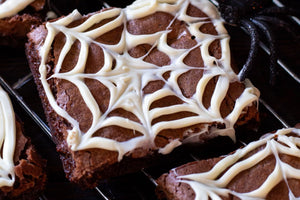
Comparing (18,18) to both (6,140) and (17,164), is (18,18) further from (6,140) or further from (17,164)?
(17,164)

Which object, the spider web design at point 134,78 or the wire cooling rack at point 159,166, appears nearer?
the spider web design at point 134,78

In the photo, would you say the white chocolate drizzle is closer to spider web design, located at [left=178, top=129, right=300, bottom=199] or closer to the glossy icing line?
the glossy icing line

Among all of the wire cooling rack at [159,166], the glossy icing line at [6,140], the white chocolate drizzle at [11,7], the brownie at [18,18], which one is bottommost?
the wire cooling rack at [159,166]

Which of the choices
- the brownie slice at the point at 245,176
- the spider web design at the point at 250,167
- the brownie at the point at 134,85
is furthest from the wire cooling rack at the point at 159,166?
the spider web design at the point at 250,167

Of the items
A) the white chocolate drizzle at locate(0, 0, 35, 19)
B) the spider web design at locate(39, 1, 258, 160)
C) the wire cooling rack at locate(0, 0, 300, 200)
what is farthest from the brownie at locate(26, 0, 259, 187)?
the white chocolate drizzle at locate(0, 0, 35, 19)

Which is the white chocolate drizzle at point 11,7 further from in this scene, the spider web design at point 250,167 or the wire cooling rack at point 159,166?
the spider web design at point 250,167

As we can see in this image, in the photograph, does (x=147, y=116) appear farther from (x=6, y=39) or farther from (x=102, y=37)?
(x=6, y=39)

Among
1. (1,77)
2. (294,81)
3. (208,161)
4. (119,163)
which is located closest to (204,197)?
(208,161)
